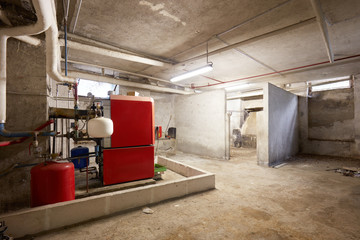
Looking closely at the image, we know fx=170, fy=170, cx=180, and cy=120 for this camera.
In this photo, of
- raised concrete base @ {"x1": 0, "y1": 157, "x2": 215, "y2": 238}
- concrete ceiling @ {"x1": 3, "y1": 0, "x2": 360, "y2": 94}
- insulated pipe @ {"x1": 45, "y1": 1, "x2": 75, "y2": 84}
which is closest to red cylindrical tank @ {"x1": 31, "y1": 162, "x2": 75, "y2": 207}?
raised concrete base @ {"x1": 0, "y1": 157, "x2": 215, "y2": 238}

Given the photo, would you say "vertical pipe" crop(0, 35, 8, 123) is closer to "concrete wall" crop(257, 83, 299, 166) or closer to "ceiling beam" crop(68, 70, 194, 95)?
"ceiling beam" crop(68, 70, 194, 95)

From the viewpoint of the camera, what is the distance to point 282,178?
418 cm

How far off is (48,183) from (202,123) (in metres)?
5.60

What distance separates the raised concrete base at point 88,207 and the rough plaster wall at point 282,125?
11.5 ft

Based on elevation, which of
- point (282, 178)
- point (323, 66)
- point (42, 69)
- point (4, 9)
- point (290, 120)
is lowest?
point (282, 178)

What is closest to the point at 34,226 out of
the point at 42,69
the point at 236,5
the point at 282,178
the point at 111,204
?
the point at 111,204

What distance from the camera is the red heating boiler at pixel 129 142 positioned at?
3.13 m

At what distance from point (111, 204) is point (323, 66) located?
719 cm

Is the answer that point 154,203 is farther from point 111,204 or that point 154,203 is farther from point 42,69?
point 42,69

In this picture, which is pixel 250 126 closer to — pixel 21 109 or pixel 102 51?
pixel 102 51

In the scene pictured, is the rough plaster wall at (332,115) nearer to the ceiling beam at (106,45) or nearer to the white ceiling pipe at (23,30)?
the ceiling beam at (106,45)

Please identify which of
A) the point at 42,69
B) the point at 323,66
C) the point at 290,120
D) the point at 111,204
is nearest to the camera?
the point at 111,204

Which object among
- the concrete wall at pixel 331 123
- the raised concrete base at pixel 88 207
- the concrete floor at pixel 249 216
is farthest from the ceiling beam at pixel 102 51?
the concrete wall at pixel 331 123

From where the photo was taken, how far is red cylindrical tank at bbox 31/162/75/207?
2.23 meters
